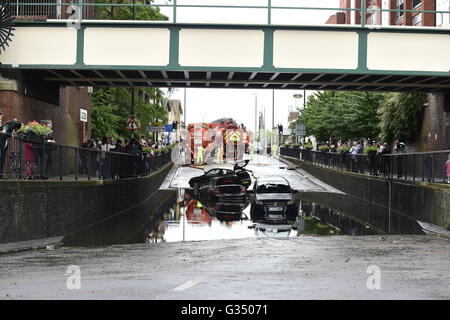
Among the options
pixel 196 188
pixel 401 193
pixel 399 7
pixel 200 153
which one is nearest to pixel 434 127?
pixel 401 193

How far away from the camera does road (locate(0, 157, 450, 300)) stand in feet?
28.5

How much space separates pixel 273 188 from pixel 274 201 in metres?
0.87

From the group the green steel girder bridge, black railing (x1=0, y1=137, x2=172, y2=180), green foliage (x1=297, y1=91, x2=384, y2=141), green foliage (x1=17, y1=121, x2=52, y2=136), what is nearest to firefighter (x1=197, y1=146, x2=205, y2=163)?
green foliage (x1=297, y1=91, x2=384, y2=141)

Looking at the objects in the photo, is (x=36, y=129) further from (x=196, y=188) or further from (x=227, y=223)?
(x=196, y=188)

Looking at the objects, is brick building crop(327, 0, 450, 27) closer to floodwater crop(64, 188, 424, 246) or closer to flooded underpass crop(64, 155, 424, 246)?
flooded underpass crop(64, 155, 424, 246)

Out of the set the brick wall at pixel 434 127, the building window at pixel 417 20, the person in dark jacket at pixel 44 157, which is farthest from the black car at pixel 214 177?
the building window at pixel 417 20

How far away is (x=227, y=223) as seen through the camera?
907 inches

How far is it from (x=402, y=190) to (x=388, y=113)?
9488 millimetres

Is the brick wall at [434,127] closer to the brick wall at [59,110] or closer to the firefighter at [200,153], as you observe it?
the brick wall at [59,110]

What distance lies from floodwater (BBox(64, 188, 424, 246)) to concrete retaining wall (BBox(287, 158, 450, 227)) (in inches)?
20.9

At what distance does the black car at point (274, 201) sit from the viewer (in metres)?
25.9

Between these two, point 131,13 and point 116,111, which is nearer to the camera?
point 131,13

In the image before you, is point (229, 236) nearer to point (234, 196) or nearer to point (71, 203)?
point (71, 203)

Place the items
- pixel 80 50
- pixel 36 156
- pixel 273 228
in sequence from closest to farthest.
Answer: pixel 36 156, pixel 273 228, pixel 80 50
